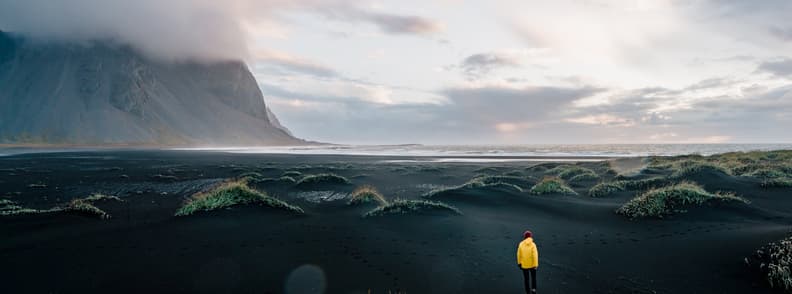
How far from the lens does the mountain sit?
125m

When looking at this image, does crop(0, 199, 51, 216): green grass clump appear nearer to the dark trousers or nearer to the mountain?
the dark trousers

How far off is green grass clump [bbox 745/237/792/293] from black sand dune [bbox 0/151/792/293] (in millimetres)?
245

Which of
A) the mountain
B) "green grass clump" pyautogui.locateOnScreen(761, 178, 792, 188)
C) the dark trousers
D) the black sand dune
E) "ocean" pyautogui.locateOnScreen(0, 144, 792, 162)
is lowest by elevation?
the black sand dune

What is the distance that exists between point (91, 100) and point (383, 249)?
166913mm

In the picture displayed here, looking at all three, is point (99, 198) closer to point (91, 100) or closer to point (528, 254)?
point (528, 254)

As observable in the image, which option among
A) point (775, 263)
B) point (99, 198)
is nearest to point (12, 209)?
point (99, 198)

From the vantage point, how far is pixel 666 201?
583 inches

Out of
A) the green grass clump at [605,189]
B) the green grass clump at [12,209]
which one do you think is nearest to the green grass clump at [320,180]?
the green grass clump at [12,209]

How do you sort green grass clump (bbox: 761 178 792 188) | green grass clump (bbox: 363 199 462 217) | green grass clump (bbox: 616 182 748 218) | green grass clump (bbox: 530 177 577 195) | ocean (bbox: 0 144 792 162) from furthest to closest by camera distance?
ocean (bbox: 0 144 792 162) → green grass clump (bbox: 530 177 577 195) → green grass clump (bbox: 761 178 792 188) → green grass clump (bbox: 363 199 462 217) → green grass clump (bbox: 616 182 748 218)

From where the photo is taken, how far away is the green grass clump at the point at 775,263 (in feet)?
24.9

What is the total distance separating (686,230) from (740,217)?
353 centimetres

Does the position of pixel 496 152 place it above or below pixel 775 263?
above

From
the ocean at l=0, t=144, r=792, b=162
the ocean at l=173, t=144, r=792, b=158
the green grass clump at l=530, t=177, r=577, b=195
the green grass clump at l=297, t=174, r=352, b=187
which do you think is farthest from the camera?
the ocean at l=173, t=144, r=792, b=158

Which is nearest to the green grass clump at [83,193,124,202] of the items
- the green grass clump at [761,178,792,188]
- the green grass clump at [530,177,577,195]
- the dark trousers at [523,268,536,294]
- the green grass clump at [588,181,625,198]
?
Result: the dark trousers at [523,268,536,294]
